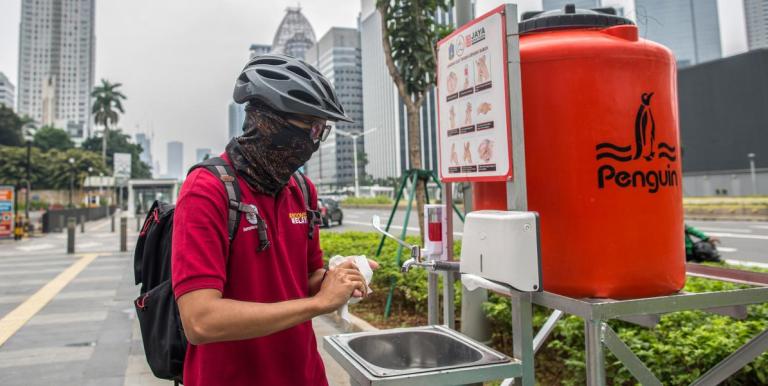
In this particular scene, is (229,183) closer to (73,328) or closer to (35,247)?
(73,328)

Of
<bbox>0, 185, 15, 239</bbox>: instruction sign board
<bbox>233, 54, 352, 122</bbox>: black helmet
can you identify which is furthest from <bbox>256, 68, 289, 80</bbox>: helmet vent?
<bbox>0, 185, 15, 239</bbox>: instruction sign board

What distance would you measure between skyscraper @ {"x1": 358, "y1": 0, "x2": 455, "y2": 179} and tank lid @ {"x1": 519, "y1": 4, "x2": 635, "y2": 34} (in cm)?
3016

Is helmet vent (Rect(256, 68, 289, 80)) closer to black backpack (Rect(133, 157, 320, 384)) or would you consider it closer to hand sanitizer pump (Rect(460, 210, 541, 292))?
black backpack (Rect(133, 157, 320, 384))

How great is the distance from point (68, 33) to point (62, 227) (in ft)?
434

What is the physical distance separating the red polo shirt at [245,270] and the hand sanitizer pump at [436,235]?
1.16 metres

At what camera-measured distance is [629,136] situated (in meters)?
1.85

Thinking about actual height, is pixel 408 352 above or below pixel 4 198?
below

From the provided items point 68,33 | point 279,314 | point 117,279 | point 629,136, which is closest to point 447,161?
point 629,136

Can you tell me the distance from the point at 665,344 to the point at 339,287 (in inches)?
101

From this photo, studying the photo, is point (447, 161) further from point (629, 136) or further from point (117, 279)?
point (117, 279)

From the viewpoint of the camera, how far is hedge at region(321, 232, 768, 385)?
2.76m

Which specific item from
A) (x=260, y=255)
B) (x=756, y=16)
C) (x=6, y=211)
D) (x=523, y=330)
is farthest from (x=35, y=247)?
(x=756, y=16)

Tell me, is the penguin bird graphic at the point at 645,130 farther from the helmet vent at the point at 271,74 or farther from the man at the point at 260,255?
the helmet vent at the point at 271,74

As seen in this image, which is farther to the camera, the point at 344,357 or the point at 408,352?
the point at 408,352
